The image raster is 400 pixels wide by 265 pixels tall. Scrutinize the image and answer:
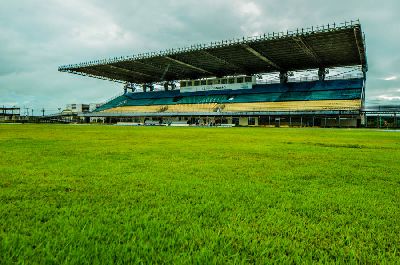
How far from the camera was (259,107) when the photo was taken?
5578 centimetres

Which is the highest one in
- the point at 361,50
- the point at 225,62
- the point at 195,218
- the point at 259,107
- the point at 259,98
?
the point at 225,62

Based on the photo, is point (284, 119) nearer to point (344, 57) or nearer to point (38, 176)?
point (344, 57)

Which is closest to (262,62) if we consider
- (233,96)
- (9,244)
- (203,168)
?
(233,96)

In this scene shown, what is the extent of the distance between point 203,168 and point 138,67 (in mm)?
61538

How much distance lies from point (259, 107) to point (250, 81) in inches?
393

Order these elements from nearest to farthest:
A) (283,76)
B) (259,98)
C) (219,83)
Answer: (259,98) → (283,76) → (219,83)

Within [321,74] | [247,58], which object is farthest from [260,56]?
[321,74]

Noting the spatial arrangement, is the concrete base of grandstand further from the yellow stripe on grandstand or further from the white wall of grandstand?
the white wall of grandstand

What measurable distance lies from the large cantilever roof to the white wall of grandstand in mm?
1461

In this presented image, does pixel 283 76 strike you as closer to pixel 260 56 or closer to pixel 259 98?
pixel 259 98

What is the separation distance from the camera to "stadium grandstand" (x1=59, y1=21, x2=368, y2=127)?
4625 cm

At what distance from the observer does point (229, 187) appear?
3.93 metres

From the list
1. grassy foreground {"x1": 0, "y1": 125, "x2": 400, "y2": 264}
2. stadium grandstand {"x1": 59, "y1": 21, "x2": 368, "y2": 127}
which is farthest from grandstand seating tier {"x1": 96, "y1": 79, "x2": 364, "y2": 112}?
grassy foreground {"x1": 0, "y1": 125, "x2": 400, "y2": 264}

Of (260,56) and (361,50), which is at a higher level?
(260,56)
